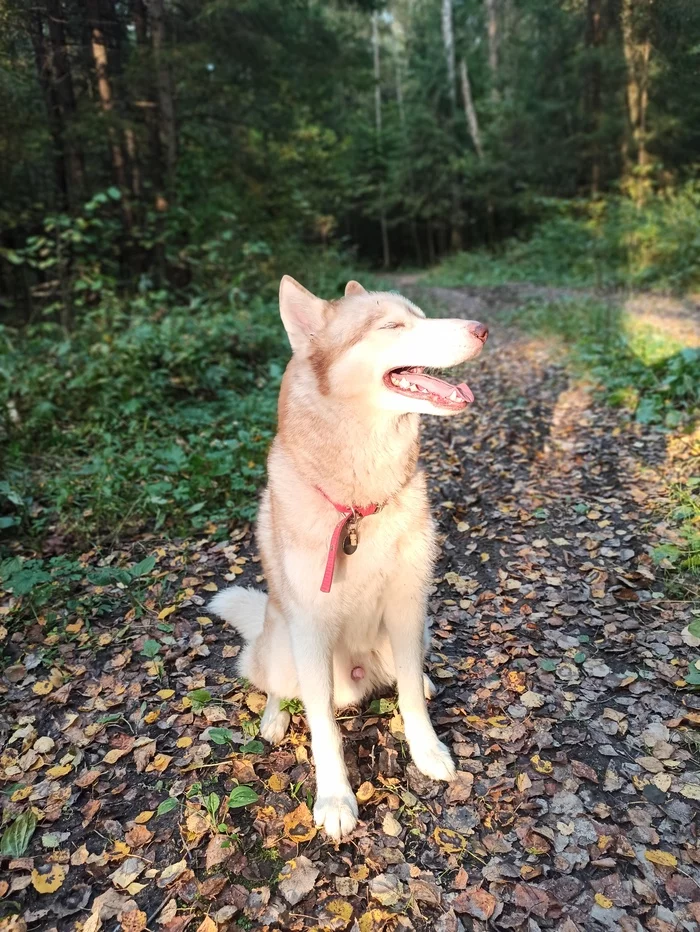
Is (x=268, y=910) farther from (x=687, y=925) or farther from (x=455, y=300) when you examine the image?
(x=455, y=300)

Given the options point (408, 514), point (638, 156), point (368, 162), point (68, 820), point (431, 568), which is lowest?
point (68, 820)

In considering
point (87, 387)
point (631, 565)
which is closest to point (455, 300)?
point (87, 387)

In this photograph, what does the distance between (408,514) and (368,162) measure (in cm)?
3291

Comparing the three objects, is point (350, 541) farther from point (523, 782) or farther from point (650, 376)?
point (650, 376)

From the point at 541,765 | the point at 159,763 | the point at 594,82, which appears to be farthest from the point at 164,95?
the point at 594,82

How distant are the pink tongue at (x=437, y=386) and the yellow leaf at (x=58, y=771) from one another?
235 cm

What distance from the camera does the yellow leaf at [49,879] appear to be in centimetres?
A: 226

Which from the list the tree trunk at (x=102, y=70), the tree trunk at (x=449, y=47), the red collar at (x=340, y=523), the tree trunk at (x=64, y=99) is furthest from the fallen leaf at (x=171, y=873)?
the tree trunk at (x=449, y=47)

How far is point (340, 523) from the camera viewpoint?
233cm

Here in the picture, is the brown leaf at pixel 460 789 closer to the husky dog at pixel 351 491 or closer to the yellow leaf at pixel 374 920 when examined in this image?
the husky dog at pixel 351 491

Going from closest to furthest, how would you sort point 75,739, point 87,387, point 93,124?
point 75,739 → point 87,387 → point 93,124

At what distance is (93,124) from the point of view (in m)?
8.11

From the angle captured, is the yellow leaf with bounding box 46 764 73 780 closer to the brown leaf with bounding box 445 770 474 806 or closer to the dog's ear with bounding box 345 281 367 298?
the brown leaf with bounding box 445 770 474 806

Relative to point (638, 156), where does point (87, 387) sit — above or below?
below
